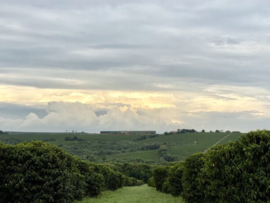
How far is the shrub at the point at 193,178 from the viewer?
29284mm

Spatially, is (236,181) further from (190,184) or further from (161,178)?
(161,178)

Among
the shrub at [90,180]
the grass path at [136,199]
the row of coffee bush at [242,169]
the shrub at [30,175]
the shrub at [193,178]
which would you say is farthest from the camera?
the shrub at [90,180]

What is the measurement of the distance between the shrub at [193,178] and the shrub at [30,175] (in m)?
11.8

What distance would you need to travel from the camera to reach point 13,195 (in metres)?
22.1

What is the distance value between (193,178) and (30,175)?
14.7 meters

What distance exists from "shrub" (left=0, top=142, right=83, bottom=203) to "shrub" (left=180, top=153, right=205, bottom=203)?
Result: 11.8m

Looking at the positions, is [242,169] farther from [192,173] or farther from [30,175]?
[30,175]

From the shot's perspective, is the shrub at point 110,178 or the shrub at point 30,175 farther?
the shrub at point 110,178

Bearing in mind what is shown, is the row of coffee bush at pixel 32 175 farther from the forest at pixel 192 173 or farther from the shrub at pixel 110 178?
the shrub at pixel 110 178

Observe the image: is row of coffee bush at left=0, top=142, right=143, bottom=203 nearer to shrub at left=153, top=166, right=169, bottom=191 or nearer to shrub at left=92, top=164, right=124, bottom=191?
shrub at left=92, top=164, right=124, bottom=191

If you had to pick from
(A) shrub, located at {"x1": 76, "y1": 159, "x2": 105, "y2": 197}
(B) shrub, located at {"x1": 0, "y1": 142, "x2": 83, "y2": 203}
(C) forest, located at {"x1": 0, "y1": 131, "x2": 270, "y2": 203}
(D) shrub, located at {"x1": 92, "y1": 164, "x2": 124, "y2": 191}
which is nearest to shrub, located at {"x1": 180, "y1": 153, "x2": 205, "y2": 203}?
(C) forest, located at {"x1": 0, "y1": 131, "x2": 270, "y2": 203}

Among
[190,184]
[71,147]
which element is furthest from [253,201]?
[71,147]

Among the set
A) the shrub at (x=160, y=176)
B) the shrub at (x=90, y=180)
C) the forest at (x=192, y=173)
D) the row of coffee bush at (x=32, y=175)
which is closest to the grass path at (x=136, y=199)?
the shrub at (x=90, y=180)

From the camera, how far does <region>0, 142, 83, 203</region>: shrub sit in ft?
72.3
